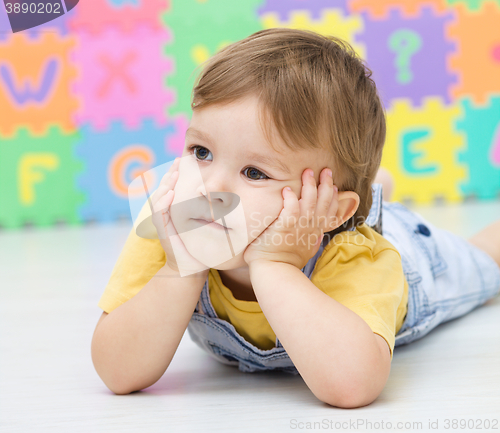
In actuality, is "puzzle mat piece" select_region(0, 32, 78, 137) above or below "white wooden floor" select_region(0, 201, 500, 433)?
above

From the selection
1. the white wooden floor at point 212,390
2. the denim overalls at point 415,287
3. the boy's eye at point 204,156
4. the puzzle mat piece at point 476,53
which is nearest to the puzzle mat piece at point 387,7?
the puzzle mat piece at point 476,53

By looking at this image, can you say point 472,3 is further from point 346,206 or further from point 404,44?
point 346,206

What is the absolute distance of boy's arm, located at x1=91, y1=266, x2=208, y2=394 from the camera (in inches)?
23.7

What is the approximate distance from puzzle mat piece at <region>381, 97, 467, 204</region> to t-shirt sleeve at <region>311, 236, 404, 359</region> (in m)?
1.75

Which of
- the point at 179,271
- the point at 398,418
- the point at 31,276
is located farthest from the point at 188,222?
the point at 31,276

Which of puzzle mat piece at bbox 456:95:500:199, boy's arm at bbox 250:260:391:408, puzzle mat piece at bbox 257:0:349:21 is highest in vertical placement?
puzzle mat piece at bbox 257:0:349:21

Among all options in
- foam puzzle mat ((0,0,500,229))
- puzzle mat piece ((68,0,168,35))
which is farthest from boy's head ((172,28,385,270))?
puzzle mat piece ((68,0,168,35))

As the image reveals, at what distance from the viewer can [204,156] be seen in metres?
0.61

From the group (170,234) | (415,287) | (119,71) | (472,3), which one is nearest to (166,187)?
(170,234)

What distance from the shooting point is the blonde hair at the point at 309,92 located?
587 millimetres

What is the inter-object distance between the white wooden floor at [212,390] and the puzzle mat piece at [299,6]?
1.69m

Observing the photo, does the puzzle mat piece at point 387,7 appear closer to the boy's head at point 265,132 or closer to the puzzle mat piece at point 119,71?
the puzzle mat piece at point 119,71

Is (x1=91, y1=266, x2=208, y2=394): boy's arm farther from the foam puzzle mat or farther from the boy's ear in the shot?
the foam puzzle mat

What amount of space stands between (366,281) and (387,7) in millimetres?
1997
